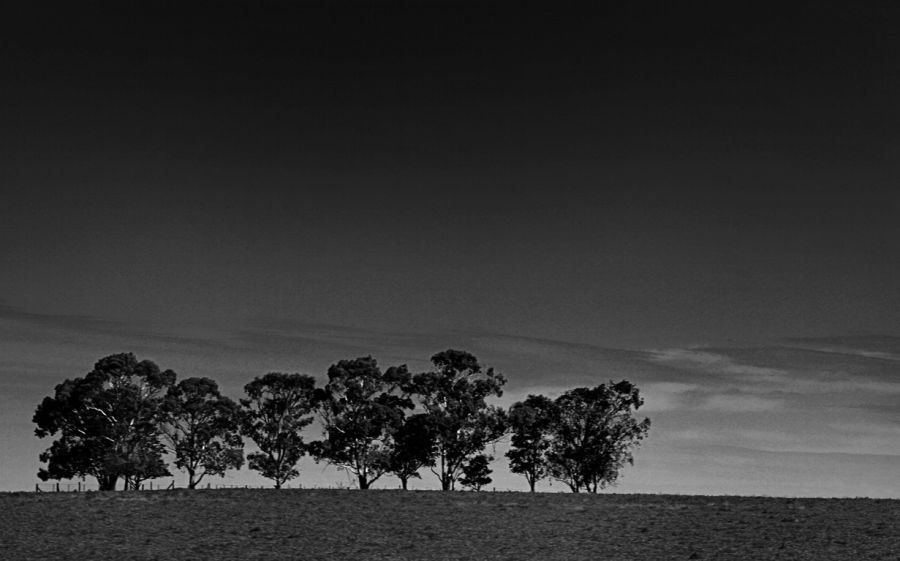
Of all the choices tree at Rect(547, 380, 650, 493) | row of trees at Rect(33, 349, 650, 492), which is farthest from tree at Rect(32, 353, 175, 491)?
tree at Rect(547, 380, 650, 493)

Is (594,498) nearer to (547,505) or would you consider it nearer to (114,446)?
(547,505)

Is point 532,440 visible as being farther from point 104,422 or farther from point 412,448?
point 104,422

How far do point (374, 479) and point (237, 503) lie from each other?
28866mm

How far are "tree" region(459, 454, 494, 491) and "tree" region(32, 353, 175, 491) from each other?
29245 millimetres

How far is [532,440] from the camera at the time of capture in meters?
103

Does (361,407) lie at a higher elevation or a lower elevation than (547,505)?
higher

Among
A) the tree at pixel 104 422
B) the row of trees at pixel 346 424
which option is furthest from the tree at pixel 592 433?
the tree at pixel 104 422

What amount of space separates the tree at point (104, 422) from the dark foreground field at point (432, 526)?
59.4ft

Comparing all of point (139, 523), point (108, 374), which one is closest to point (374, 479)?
point (108, 374)

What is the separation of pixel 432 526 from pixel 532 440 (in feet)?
140

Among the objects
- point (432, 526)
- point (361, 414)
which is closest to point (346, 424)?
point (361, 414)

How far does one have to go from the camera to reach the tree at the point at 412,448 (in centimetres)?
9756

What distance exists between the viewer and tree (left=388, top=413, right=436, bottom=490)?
320ft

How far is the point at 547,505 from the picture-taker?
7075cm
